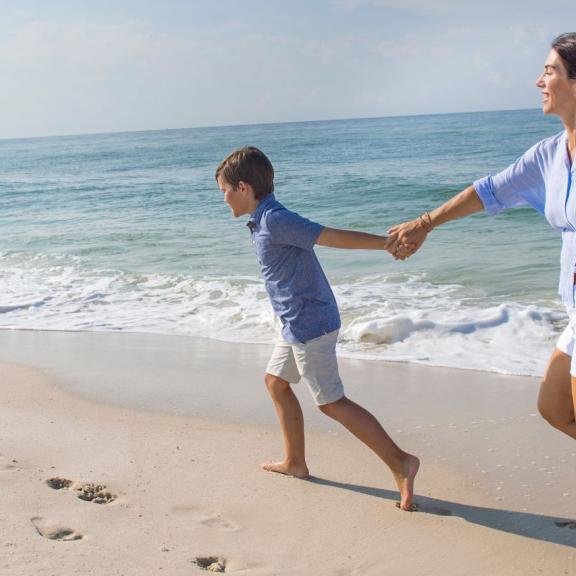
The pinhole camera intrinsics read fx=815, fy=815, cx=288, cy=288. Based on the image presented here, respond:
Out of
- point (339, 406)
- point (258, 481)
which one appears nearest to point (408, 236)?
point (339, 406)

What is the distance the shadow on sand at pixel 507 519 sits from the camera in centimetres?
329

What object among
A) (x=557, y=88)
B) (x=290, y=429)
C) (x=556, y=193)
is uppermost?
(x=557, y=88)

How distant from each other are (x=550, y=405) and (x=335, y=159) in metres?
29.4

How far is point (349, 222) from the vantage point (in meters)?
17.0

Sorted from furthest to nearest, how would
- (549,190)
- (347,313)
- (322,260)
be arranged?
(322,260) < (347,313) < (549,190)

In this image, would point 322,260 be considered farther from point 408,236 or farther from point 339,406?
point 339,406

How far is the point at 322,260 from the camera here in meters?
11.3

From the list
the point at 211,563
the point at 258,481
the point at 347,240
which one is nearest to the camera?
the point at 211,563

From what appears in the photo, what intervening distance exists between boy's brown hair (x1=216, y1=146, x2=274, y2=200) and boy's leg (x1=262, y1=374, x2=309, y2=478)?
2.98 ft

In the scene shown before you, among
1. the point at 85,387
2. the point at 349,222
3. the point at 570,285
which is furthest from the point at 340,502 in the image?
the point at 349,222

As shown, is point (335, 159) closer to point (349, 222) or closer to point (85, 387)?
point (349, 222)

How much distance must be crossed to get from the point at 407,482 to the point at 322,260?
25.8 ft

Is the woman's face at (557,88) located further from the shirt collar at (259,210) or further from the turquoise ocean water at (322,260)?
the turquoise ocean water at (322,260)

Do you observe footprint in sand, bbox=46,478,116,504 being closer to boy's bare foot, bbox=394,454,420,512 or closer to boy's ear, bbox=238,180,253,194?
boy's bare foot, bbox=394,454,420,512
